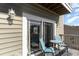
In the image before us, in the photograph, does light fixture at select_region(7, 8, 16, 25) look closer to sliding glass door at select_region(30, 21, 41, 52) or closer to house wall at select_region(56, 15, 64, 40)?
sliding glass door at select_region(30, 21, 41, 52)

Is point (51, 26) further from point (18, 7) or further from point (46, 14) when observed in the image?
point (18, 7)

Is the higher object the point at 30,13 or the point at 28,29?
the point at 30,13

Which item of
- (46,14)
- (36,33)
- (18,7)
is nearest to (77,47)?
(46,14)

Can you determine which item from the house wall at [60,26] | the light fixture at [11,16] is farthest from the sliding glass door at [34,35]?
the house wall at [60,26]

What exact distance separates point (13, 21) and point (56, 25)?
14.9 feet

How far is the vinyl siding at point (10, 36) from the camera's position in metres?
3.68

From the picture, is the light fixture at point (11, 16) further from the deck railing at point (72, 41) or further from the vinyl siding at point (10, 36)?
the deck railing at point (72, 41)

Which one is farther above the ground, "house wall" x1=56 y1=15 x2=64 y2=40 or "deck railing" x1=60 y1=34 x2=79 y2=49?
"house wall" x1=56 y1=15 x2=64 y2=40

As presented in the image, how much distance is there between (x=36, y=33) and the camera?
Answer: 5711 millimetres

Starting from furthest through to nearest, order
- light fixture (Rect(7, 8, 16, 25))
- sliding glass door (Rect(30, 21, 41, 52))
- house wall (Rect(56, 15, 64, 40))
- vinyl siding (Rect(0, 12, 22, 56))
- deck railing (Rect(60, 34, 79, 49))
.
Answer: house wall (Rect(56, 15, 64, 40))
deck railing (Rect(60, 34, 79, 49))
sliding glass door (Rect(30, 21, 41, 52))
light fixture (Rect(7, 8, 16, 25))
vinyl siding (Rect(0, 12, 22, 56))

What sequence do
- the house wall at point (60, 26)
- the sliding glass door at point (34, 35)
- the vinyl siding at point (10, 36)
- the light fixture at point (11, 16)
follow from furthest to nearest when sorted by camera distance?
the house wall at point (60, 26) < the sliding glass door at point (34, 35) < the light fixture at point (11, 16) < the vinyl siding at point (10, 36)

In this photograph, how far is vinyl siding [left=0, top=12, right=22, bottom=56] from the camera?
12.1 feet

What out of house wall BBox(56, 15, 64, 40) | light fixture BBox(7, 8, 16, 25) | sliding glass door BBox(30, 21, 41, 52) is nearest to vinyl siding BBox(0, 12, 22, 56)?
light fixture BBox(7, 8, 16, 25)

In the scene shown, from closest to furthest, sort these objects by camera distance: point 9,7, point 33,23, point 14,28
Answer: point 9,7 < point 14,28 < point 33,23
